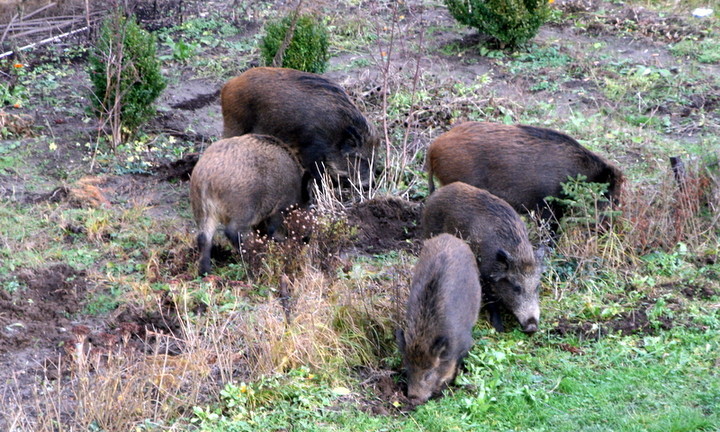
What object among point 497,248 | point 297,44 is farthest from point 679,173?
point 297,44

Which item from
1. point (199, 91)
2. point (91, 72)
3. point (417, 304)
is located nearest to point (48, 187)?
point (91, 72)

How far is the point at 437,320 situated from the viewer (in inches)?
236

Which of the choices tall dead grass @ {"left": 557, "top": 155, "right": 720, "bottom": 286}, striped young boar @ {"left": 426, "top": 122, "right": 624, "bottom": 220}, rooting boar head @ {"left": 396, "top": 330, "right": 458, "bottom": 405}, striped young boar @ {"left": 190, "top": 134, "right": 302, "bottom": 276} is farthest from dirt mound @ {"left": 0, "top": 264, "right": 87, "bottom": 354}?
tall dead grass @ {"left": 557, "top": 155, "right": 720, "bottom": 286}

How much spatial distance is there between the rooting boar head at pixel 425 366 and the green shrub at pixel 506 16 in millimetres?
Answer: 7945

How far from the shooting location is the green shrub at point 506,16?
12812mm

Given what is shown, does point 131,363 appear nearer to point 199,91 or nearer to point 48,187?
point 48,187

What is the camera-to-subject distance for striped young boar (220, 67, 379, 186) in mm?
9227

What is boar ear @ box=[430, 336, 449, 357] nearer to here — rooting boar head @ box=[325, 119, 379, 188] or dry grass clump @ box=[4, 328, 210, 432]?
dry grass clump @ box=[4, 328, 210, 432]

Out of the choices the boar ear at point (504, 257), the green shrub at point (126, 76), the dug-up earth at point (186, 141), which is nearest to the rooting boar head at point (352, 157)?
the dug-up earth at point (186, 141)

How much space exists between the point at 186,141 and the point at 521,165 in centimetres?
417

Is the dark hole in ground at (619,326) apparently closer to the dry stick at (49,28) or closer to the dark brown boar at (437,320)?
the dark brown boar at (437,320)

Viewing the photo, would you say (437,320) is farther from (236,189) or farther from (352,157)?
(352,157)

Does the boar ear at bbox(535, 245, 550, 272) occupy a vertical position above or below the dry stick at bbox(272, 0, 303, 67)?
below

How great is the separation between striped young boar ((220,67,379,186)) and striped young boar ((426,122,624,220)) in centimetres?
128
